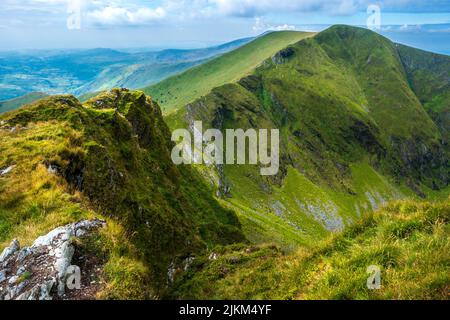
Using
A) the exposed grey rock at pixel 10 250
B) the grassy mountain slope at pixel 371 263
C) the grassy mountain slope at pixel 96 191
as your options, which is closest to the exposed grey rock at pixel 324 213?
the grassy mountain slope at pixel 96 191

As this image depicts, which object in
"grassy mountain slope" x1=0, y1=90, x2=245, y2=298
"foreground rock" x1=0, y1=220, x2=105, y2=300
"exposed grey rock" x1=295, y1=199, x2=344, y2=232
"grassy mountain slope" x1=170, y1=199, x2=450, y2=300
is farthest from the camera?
"exposed grey rock" x1=295, y1=199, x2=344, y2=232

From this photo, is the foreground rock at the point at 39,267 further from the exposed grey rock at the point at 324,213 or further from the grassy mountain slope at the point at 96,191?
the exposed grey rock at the point at 324,213

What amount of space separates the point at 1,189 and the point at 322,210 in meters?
191

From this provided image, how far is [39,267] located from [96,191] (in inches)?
350

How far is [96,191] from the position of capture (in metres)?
19.4

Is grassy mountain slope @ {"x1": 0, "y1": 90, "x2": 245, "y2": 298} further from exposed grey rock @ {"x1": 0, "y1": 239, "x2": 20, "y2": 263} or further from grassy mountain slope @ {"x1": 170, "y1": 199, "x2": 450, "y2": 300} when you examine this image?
grassy mountain slope @ {"x1": 170, "y1": 199, "x2": 450, "y2": 300}

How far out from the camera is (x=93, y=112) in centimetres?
3077

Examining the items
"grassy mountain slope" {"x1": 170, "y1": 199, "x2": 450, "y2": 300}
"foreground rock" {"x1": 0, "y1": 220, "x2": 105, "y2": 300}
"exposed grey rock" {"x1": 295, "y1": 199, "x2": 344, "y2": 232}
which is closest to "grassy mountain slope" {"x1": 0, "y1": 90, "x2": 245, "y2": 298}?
"foreground rock" {"x1": 0, "y1": 220, "x2": 105, "y2": 300}

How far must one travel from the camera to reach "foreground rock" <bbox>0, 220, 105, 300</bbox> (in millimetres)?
10008

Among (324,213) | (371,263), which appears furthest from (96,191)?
(324,213)

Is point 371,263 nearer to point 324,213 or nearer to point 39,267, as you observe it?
point 39,267

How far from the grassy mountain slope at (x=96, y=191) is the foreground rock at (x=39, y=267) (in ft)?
2.61

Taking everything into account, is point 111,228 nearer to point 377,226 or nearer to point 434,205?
point 377,226

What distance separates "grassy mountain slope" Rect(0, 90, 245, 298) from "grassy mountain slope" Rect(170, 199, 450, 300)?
182 inches
